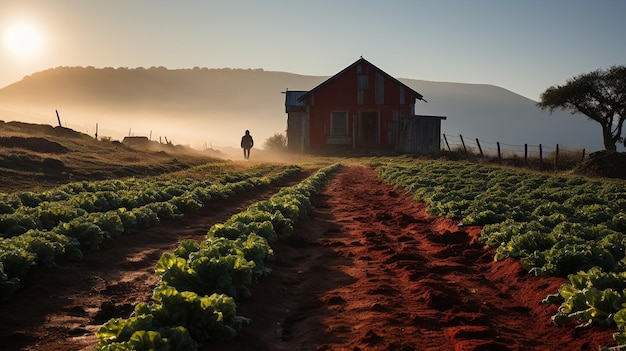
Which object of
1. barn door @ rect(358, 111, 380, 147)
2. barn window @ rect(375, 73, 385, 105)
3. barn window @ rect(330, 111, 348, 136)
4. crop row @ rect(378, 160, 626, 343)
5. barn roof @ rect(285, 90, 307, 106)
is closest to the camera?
crop row @ rect(378, 160, 626, 343)

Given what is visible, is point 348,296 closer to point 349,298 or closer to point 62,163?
point 349,298

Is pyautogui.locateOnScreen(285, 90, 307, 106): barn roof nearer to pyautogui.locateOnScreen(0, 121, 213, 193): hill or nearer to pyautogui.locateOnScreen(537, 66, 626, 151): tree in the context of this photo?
pyautogui.locateOnScreen(0, 121, 213, 193): hill

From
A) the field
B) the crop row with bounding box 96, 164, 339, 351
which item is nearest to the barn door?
the field

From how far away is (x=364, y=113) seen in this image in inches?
2085

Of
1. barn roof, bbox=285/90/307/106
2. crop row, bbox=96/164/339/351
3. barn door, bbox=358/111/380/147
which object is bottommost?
crop row, bbox=96/164/339/351

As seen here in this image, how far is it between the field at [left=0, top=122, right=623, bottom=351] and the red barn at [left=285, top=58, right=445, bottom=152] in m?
37.5

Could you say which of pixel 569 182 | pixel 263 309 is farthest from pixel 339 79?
pixel 263 309

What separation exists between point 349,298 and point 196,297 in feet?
9.10

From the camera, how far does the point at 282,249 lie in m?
12.6

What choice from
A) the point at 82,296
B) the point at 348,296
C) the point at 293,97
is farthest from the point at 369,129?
the point at 82,296

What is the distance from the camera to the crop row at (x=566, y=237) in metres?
7.19

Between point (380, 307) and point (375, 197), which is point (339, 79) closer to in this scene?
point (375, 197)

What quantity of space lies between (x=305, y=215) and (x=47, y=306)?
30.7ft

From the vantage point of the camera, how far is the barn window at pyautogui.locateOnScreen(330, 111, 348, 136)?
174ft
